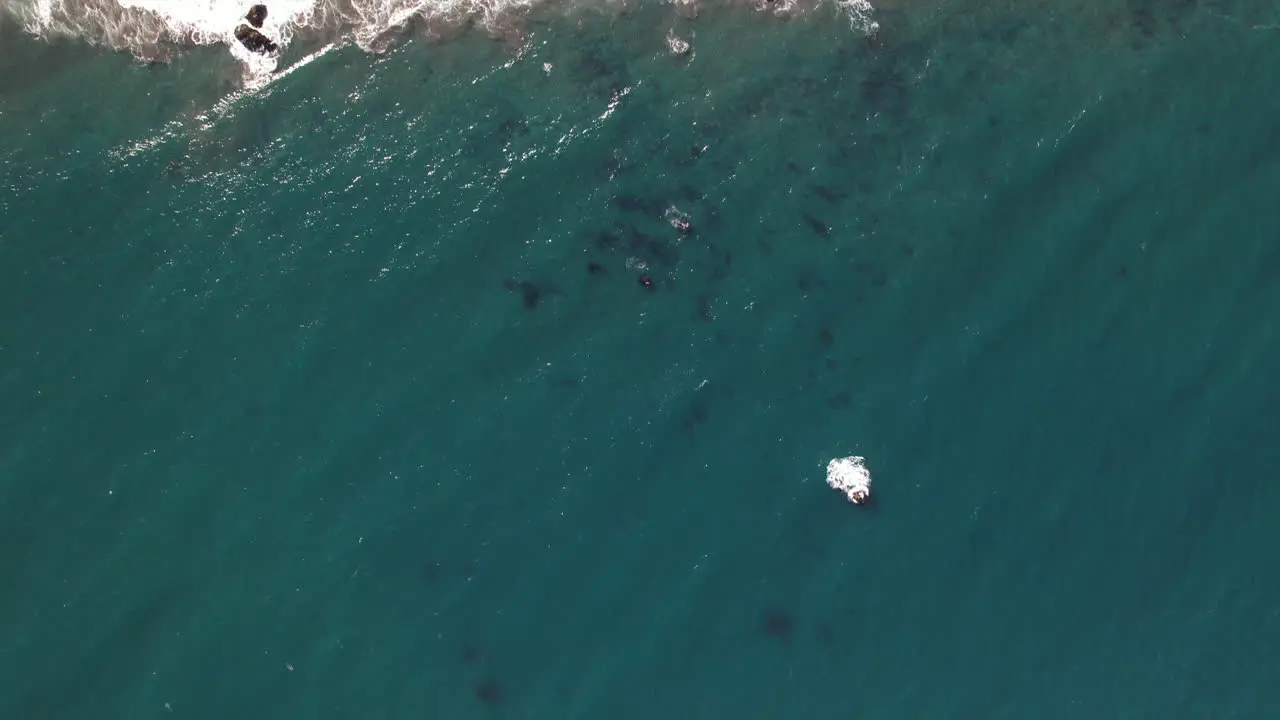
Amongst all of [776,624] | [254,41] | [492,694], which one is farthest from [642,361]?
[254,41]

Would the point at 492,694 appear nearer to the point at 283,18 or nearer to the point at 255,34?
the point at 255,34

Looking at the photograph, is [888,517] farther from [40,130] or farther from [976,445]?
[40,130]

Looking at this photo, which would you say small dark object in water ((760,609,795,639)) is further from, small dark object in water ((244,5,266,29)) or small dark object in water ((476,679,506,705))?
Answer: small dark object in water ((244,5,266,29))

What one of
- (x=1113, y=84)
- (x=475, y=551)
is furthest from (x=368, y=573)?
(x=1113, y=84)

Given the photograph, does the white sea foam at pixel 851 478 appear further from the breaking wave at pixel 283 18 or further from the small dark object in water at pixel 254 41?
the small dark object in water at pixel 254 41

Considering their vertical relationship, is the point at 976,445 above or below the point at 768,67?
below

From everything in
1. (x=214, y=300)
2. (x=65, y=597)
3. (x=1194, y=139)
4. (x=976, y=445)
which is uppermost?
(x=1194, y=139)

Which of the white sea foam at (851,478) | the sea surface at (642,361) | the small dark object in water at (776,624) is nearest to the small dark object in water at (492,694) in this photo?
the sea surface at (642,361)

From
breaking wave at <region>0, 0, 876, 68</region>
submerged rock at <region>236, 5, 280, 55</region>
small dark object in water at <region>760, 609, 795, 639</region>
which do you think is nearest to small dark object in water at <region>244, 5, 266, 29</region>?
submerged rock at <region>236, 5, 280, 55</region>
